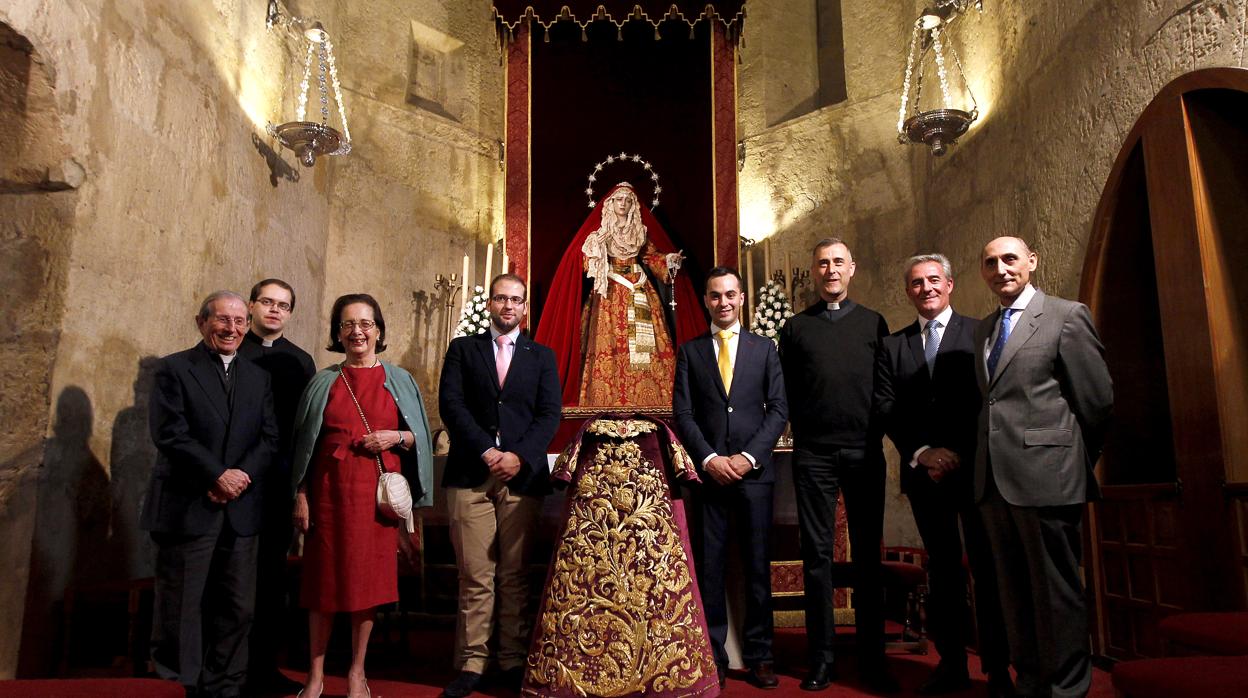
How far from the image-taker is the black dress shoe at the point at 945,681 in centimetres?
320

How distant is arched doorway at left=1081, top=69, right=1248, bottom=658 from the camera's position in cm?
331

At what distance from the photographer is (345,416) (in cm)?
325

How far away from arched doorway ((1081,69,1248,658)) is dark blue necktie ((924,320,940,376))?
1031mm

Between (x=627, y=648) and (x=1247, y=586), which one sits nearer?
(x=627, y=648)

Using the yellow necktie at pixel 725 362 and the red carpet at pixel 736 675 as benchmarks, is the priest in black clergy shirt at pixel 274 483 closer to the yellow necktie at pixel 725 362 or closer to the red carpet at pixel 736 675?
the red carpet at pixel 736 675

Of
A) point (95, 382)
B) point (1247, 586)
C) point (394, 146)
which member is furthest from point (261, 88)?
point (1247, 586)

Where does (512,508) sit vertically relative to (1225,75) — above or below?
below

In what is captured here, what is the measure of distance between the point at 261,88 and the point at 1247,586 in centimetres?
597

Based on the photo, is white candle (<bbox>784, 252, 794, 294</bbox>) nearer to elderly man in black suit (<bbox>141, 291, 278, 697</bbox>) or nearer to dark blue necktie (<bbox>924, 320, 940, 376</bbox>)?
dark blue necktie (<bbox>924, 320, 940, 376</bbox>)

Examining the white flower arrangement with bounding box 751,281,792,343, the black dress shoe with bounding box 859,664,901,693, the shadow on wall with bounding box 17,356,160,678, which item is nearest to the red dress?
the shadow on wall with bounding box 17,356,160,678

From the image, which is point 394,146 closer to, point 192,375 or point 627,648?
point 192,375

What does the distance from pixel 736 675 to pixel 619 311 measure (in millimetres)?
3913

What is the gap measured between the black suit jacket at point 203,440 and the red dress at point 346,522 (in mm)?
268

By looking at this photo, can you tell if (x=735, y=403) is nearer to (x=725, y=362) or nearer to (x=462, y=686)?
(x=725, y=362)
